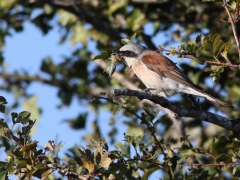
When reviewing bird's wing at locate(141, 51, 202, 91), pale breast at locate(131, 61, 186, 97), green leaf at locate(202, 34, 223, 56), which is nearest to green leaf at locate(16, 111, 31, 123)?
green leaf at locate(202, 34, 223, 56)

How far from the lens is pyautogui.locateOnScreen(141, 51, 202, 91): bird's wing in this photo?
5031 millimetres

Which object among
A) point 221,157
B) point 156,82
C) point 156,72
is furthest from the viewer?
point 156,72

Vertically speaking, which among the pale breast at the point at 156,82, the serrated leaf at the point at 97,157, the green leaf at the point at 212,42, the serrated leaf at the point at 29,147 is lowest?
the pale breast at the point at 156,82

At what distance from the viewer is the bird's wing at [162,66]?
5.03m

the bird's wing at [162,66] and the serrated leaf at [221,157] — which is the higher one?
the bird's wing at [162,66]

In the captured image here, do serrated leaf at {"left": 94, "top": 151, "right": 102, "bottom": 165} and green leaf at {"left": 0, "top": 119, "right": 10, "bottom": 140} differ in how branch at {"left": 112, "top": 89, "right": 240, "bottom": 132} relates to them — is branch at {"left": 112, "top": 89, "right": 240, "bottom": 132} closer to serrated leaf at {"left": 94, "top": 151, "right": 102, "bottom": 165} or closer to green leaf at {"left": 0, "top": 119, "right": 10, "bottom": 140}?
serrated leaf at {"left": 94, "top": 151, "right": 102, "bottom": 165}

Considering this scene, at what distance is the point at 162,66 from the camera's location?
519 cm

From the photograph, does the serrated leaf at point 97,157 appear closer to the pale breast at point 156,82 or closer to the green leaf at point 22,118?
the green leaf at point 22,118

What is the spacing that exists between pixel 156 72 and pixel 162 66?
0.10 m

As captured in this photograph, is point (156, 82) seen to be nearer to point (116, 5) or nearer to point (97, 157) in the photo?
point (97, 157)

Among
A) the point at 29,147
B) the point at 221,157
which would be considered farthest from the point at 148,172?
the point at 29,147

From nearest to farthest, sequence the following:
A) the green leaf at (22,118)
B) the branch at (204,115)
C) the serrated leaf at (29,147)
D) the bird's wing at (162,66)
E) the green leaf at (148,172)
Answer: the serrated leaf at (29,147)
the green leaf at (22,118)
the branch at (204,115)
the green leaf at (148,172)
the bird's wing at (162,66)

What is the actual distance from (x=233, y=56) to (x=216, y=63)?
2.48 m

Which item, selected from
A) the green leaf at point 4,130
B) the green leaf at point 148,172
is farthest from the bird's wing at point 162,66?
the green leaf at point 4,130
